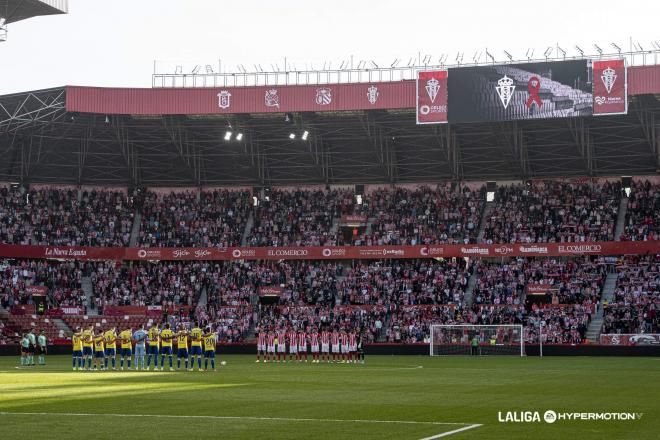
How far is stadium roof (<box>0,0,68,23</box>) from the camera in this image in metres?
63.5

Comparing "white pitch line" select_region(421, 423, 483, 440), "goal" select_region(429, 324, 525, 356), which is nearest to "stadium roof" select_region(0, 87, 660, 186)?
"goal" select_region(429, 324, 525, 356)

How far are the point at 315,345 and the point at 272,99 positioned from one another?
20.5m

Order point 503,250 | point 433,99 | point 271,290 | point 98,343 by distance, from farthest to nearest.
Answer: point 271,290 → point 503,250 → point 433,99 → point 98,343

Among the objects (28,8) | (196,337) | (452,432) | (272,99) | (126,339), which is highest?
(28,8)

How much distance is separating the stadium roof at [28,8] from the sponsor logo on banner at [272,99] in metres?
14.6

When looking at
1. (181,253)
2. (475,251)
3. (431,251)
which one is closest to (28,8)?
(181,253)

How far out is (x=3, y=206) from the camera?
7969 cm

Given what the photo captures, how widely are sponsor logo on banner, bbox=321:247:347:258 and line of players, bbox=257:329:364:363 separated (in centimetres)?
1838

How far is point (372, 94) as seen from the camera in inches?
2729

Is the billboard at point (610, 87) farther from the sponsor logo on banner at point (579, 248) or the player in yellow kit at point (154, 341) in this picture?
the player in yellow kit at point (154, 341)

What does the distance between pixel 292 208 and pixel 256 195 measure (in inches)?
138

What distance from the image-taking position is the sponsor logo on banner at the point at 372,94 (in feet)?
227

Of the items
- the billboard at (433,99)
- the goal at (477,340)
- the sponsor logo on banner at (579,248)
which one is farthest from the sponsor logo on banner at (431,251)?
the billboard at (433,99)

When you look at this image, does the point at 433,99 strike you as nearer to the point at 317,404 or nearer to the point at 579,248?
the point at 579,248
